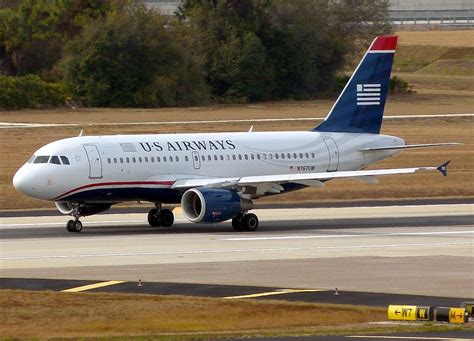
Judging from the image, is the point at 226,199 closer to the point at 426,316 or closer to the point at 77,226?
the point at 77,226

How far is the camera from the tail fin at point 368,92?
51500mm

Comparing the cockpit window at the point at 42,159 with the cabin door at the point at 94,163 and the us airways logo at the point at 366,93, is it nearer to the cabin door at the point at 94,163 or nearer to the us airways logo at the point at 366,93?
the cabin door at the point at 94,163

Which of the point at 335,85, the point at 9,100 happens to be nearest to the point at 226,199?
the point at 9,100

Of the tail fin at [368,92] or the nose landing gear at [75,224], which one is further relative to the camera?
the tail fin at [368,92]

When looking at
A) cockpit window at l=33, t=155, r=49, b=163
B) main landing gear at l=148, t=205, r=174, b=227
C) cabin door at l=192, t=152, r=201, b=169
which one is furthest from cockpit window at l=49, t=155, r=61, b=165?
cabin door at l=192, t=152, r=201, b=169

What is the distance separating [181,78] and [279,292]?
8309 cm

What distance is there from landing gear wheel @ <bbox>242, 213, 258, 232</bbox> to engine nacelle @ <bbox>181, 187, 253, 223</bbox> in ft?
1.16

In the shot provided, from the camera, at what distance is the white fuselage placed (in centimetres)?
4394

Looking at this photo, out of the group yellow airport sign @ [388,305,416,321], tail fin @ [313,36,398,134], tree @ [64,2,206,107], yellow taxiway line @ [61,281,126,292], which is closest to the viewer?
yellow airport sign @ [388,305,416,321]

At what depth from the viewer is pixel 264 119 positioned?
97500mm

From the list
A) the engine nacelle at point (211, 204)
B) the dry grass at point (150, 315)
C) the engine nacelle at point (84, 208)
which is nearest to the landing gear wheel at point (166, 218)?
the engine nacelle at point (84, 208)

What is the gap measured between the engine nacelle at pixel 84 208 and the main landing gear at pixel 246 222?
4902 millimetres

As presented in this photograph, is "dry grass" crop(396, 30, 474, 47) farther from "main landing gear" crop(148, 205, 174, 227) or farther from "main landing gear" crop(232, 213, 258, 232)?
"main landing gear" crop(232, 213, 258, 232)

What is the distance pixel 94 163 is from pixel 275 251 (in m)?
8.71
